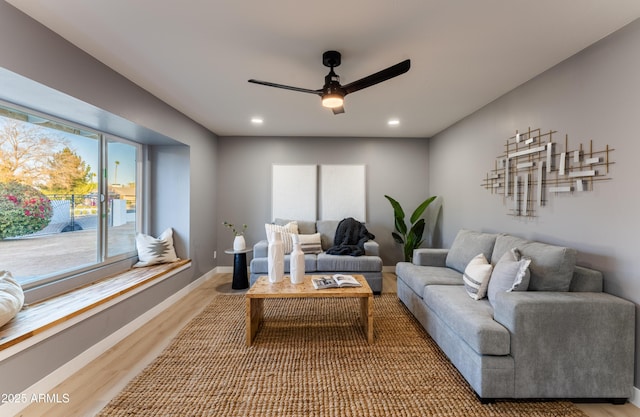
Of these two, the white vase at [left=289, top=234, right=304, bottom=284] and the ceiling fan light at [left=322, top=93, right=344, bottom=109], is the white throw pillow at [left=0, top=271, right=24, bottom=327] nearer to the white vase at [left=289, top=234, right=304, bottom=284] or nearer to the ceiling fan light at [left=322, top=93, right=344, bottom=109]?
the white vase at [left=289, top=234, right=304, bottom=284]

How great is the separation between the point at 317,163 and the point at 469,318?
11.5 ft

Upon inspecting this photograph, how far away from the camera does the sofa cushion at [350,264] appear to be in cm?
369

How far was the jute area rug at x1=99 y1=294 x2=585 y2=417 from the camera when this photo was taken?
1.67m

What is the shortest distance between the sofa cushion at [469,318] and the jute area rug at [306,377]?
13.9 inches

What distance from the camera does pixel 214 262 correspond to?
15.3 ft

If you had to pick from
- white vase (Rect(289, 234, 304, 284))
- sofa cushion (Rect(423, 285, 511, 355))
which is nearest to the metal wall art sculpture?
sofa cushion (Rect(423, 285, 511, 355))

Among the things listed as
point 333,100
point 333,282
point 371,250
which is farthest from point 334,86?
point 371,250

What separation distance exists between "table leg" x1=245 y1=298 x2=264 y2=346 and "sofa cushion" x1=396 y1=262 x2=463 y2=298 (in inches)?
63.8

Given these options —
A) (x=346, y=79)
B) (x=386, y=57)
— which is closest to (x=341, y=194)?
(x=346, y=79)

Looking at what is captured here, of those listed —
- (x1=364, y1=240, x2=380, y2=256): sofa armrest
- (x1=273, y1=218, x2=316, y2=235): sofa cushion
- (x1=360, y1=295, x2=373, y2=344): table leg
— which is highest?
(x1=273, y1=218, x2=316, y2=235): sofa cushion

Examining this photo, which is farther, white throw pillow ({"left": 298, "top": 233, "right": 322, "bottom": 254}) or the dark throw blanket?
white throw pillow ({"left": 298, "top": 233, "right": 322, "bottom": 254})

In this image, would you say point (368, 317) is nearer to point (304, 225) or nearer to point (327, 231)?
point (327, 231)

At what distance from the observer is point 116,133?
3072 mm

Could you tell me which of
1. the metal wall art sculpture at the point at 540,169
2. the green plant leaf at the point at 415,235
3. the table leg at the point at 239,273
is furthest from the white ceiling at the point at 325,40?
the table leg at the point at 239,273
